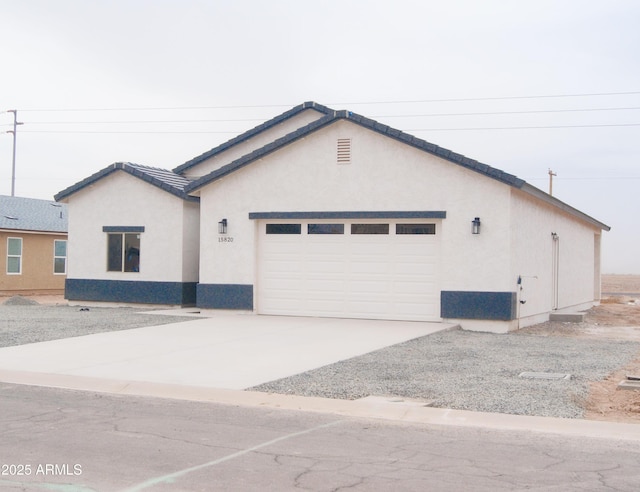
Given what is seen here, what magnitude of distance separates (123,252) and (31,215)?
11638 millimetres

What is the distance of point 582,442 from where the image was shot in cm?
827

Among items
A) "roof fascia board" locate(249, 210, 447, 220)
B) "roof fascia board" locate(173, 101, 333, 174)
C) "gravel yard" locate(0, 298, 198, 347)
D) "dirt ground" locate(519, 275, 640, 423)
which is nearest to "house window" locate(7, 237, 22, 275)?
"gravel yard" locate(0, 298, 198, 347)

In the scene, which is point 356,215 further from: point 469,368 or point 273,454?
point 273,454

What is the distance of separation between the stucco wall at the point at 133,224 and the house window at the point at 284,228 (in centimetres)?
373

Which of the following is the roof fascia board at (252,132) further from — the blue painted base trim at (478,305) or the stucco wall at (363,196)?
the blue painted base trim at (478,305)

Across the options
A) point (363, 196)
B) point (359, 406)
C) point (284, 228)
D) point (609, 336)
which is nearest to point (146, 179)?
point (284, 228)

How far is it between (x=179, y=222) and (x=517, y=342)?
11.3 metres

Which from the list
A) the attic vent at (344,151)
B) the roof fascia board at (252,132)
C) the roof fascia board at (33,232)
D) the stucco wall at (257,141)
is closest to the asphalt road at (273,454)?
the attic vent at (344,151)

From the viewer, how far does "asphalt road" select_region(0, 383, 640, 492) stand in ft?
21.6

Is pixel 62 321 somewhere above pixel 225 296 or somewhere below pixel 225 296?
below

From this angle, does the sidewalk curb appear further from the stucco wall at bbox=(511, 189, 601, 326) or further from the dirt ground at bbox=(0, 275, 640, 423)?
the stucco wall at bbox=(511, 189, 601, 326)

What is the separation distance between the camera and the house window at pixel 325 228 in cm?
2080

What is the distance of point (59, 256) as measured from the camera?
117 ft

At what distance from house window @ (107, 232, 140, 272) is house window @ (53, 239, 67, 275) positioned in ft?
35.3
